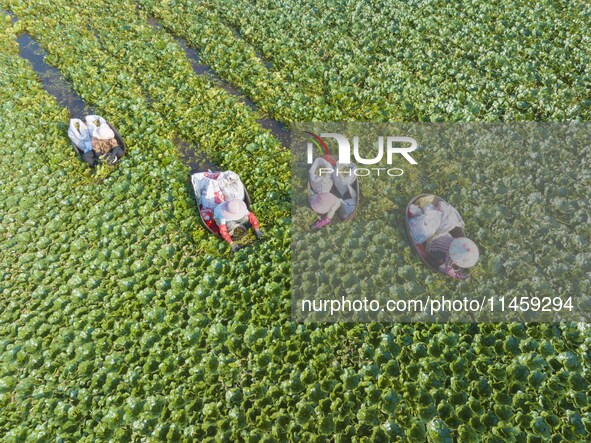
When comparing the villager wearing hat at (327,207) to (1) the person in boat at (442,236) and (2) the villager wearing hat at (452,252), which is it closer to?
(1) the person in boat at (442,236)

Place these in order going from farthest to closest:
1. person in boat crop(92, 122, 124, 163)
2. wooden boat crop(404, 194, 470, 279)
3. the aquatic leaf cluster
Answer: person in boat crop(92, 122, 124, 163) → wooden boat crop(404, 194, 470, 279) → the aquatic leaf cluster

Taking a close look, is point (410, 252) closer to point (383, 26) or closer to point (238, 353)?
point (238, 353)

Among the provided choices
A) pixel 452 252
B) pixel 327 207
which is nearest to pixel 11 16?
pixel 327 207

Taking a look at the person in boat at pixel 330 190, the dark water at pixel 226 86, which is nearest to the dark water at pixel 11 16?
the dark water at pixel 226 86

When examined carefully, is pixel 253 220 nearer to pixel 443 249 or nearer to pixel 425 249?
pixel 425 249

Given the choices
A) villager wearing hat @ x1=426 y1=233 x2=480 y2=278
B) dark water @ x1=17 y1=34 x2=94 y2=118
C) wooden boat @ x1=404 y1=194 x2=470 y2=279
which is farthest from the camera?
dark water @ x1=17 y1=34 x2=94 y2=118

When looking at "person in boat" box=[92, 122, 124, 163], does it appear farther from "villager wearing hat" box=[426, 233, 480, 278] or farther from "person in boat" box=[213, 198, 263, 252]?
"villager wearing hat" box=[426, 233, 480, 278]

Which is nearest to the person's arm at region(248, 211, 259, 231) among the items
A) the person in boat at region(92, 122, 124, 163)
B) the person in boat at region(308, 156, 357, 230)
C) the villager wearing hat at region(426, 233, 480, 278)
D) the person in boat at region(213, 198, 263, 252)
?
the person in boat at region(213, 198, 263, 252)
